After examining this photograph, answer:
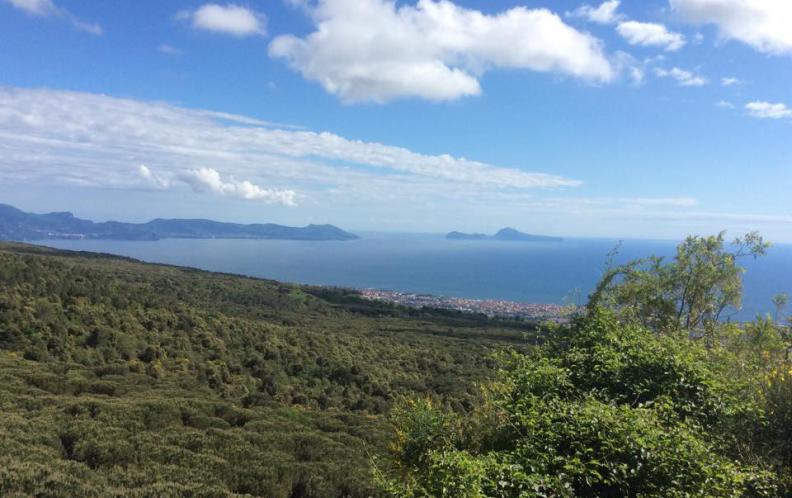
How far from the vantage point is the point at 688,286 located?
1345 cm

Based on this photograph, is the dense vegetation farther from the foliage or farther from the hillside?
the hillside

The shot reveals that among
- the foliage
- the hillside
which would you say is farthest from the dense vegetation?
the hillside

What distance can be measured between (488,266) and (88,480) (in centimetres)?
18036

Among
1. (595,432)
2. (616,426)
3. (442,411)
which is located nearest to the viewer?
(616,426)

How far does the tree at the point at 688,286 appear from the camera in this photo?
13102 millimetres

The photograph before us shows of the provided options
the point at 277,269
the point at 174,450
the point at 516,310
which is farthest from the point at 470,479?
the point at 277,269

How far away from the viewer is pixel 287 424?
1253cm

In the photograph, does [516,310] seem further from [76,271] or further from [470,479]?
[470,479]

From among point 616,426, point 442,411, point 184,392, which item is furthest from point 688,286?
point 184,392

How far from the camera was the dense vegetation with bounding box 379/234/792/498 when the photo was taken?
15.2 ft

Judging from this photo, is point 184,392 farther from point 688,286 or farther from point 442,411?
point 688,286

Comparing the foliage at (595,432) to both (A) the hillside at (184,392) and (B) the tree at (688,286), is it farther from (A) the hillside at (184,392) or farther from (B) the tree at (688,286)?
(B) the tree at (688,286)

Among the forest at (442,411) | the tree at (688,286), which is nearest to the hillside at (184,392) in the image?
the forest at (442,411)

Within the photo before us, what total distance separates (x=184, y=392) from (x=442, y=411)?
7.85m
